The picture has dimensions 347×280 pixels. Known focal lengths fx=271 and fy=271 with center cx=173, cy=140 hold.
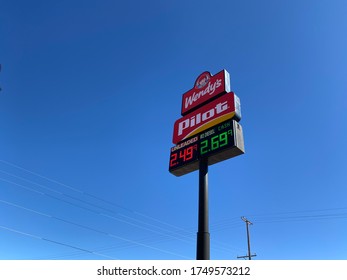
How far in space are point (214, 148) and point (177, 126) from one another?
10.1ft

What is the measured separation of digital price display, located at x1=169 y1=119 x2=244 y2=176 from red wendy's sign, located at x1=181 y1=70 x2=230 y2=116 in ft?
6.68

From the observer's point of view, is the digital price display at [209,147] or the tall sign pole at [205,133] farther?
the digital price display at [209,147]

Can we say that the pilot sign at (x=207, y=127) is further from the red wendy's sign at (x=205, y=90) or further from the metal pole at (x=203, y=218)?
the metal pole at (x=203, y=218)

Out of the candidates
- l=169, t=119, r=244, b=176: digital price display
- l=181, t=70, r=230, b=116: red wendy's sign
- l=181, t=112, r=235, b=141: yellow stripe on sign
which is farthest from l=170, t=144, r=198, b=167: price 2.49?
l=181, t=70, r=230, b=116: red wendy's sign

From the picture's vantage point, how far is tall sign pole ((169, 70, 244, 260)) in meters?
9.84

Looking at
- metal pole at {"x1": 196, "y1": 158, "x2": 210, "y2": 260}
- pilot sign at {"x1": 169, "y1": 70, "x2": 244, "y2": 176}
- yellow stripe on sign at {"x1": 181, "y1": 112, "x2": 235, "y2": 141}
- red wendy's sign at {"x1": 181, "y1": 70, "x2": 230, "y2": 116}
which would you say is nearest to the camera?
metal pole at {"x1": 196, "y1": 158, "x2": 210, "y2": 260}

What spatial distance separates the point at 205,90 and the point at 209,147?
11.7ft

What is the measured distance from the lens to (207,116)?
→ 38.7 feet

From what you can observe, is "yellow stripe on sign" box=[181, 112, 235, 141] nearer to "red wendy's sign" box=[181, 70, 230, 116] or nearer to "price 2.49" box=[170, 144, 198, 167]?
"price 2.49" box=[170, 144, 198, 167]

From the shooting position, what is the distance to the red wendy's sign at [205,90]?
12.4m

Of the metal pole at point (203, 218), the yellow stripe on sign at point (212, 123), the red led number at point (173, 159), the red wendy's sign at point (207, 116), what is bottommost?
the metal pole at point (203, 218)

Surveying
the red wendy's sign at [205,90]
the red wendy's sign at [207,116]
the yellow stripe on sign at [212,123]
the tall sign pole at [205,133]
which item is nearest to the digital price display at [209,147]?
the tall sign pole at [205,133]
